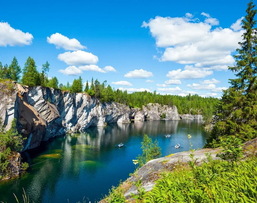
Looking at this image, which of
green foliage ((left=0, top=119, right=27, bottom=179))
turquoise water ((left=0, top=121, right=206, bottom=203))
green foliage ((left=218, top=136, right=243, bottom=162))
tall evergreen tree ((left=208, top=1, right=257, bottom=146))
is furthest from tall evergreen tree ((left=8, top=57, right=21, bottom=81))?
green foliage ((left=218, top=136, right=243, bottom=162))

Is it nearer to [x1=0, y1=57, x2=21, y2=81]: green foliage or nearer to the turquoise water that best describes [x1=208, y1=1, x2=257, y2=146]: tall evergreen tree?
the turquoise water

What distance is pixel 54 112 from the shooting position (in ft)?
252

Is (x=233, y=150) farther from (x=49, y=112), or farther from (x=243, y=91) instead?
(x=49, y=112)

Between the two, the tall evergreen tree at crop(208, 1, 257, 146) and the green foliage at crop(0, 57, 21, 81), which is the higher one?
the green foliage at crop(0, 57, 21, 81)

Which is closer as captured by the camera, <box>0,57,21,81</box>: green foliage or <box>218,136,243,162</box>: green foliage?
<box>218,136,243,162</box>: green foliage

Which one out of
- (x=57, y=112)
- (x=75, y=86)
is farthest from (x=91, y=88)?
(x=57, y=112)

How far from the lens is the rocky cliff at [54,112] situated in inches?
1892

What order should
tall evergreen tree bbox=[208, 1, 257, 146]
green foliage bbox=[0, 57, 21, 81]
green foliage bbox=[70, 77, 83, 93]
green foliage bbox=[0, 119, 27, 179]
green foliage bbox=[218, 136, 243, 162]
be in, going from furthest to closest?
green foliage bbox=[70, 77, 83, 93] → green foliage bbox=[0, 57, 21, 81] → green foliage bbox=[0, 119, 27, 179] → tall evergreen tree bbox=[208, 1, 257, 146] → green foliage bbox=[218, 136, 243, 162]

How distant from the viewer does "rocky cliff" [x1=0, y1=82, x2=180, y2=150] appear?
48062 millimetres

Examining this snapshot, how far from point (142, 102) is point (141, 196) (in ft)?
549

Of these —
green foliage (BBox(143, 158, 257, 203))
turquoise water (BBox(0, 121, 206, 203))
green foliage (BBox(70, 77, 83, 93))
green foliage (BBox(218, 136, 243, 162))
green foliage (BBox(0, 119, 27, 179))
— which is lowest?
turquoise water (BBox(0, 121, 206, 203))

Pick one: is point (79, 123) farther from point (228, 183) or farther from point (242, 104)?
point (228, 183)

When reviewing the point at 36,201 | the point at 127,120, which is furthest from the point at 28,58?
the point at 127,120

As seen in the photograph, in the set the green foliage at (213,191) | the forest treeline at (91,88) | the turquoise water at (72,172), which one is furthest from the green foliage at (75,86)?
the green foliage at (213,191)
